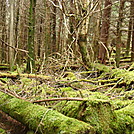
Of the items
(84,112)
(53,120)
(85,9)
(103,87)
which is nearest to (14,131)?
(53,120)

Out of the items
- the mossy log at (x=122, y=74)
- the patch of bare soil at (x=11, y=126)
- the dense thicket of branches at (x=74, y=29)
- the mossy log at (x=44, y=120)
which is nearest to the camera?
the mossy log at (x=44, y=120)

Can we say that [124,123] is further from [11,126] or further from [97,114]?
[11,126]

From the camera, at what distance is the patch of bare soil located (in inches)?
125

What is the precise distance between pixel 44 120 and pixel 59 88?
1184 millimetres

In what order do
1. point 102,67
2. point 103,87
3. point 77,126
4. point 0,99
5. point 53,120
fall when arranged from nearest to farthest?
1. point 77,126
2. point 53,120
3. point 0,99
4. point 103,87
5. point 102,67

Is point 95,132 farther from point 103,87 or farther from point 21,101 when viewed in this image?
point 103,87

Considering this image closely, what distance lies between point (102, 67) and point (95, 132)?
4.33 meters

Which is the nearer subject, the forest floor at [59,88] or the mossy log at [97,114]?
the mossy log at [97,114]

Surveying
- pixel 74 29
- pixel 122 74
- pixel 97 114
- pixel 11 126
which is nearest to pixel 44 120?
pixel 97 114

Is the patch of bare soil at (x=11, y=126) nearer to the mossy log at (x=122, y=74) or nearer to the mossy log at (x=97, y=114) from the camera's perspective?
the mossy log at (x=97, y=114)

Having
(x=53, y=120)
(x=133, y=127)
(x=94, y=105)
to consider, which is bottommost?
(x=133, y=127)

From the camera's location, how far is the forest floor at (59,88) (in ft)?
10.6

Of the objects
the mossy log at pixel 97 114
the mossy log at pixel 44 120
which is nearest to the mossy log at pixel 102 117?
the mossy log at pixel 97 114

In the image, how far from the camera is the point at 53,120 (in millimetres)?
2447
